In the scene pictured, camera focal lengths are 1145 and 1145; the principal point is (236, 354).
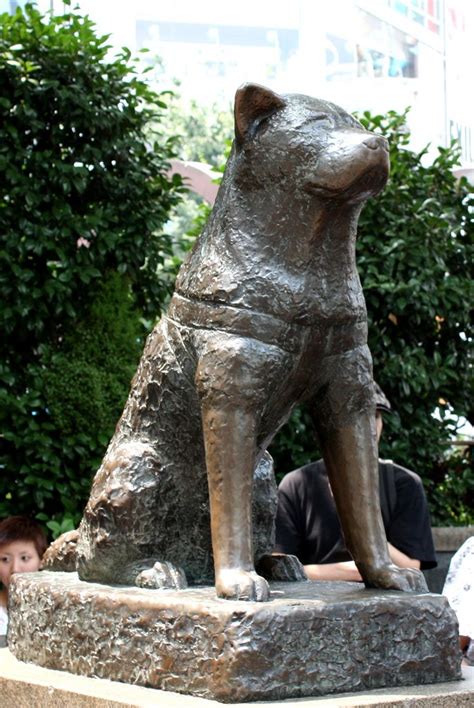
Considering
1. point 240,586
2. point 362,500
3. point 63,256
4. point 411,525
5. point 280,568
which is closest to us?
point 240,586

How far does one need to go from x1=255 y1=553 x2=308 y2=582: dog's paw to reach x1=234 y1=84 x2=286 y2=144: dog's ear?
955 mm

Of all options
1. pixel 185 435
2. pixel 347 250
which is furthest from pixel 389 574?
pixel 347 250

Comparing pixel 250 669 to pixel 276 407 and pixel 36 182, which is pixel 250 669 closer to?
pixel 276 407

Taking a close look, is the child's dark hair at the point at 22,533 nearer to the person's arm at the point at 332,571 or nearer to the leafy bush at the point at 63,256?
the leafy bush at the point at 63,256

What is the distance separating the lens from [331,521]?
12.2ft

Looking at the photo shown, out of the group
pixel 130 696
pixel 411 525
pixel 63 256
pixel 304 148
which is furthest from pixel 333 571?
pixel 63 256

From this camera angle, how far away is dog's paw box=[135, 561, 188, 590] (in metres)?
2.36

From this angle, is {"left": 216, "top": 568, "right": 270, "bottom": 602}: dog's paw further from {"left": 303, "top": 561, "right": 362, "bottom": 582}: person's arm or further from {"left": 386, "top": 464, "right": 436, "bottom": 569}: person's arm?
{"left": 386, "top": 464, "right": 436, "bottom": 569}: person's arm

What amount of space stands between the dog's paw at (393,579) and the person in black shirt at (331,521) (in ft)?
3.49

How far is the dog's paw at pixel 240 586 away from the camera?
2146 mm

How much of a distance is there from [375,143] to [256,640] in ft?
3.20

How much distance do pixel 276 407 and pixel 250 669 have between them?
1.86ft

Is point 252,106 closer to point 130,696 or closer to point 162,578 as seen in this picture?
point 162,578

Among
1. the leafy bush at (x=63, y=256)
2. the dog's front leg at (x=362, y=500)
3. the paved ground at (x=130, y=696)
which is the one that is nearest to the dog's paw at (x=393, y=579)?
the dog's front leg at (x=362, y=500)
